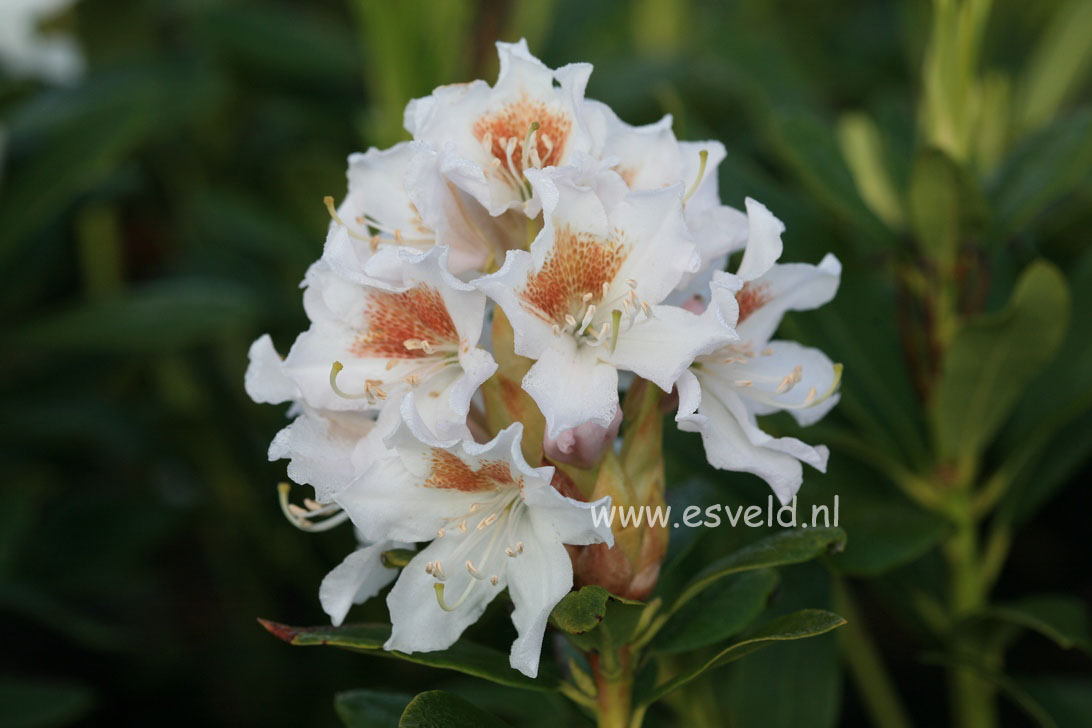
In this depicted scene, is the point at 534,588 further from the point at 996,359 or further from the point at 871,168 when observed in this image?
the point at 871,168

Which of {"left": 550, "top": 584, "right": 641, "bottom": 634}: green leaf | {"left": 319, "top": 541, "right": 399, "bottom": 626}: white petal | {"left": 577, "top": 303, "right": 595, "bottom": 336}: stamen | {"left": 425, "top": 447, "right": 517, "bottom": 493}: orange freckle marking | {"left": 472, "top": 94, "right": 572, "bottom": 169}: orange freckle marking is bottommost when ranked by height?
{"left": 550, "top": 584, "right": 641, "bottom": 634}: green leaf

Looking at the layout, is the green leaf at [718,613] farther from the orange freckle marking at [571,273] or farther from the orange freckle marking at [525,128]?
the orange freckle marking at [525,128]

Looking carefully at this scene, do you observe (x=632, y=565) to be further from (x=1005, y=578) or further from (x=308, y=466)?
(x=1005, y=578)

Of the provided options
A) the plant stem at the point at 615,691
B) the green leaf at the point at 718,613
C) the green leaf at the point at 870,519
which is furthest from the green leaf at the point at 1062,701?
the plant stem at the point at 615,691

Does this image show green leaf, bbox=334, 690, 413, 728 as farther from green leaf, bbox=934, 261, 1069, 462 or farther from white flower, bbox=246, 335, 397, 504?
green leaf, bbox=934, 261, 1069, 462

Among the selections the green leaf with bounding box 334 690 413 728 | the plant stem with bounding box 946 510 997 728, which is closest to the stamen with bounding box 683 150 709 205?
the green leaf with bounding box 334 690 413 728

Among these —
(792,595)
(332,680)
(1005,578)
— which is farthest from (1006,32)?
(332,680)
